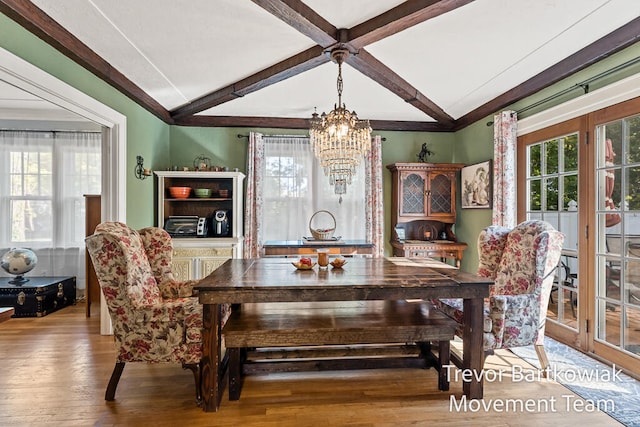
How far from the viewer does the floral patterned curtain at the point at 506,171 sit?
12.0ft

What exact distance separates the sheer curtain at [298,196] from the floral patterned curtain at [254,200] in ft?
0.35

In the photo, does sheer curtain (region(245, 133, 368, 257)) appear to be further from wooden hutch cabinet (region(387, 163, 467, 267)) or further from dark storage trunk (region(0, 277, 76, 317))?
dark storage trunk (region(0, 277, 76, 317))

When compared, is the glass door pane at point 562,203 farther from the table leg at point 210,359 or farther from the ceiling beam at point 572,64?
the table leg at point 210,359

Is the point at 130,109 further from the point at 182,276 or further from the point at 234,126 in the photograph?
the point at 182,276

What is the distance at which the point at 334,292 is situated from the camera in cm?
199

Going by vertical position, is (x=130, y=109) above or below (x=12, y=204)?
above

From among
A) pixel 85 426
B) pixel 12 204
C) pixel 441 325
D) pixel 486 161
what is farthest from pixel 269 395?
pixel 12 204

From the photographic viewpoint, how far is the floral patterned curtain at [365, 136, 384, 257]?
15.7 ft

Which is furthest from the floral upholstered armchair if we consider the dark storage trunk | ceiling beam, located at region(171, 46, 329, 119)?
the dark storage trunk

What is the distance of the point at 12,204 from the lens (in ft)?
15.0

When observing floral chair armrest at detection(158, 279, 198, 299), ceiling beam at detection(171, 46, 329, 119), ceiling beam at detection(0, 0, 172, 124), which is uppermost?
ceiling beam at detection(171, 46, 329, 119)

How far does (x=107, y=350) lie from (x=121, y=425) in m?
1.28

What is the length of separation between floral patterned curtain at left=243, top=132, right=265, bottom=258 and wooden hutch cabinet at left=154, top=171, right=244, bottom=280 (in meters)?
0.10

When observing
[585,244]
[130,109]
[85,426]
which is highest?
[130,109]
